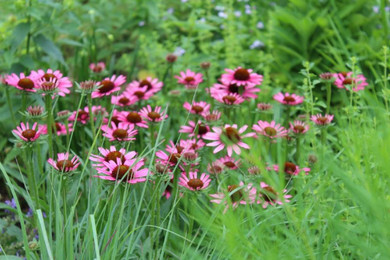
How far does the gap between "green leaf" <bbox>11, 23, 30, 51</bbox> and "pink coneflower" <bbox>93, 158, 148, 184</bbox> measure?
1.30 metres

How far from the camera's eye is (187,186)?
171 cm

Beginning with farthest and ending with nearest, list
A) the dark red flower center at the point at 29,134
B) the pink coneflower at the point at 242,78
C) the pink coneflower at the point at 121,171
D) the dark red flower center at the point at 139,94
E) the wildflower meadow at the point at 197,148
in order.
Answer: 1. the dark red flower center at the point at 139,94
2. the pink coneflower at the point at 242,78
3. the dark red flower center at the point at 29,134
4. the pink coneflower at the point at 121,171
5. the wildflower meadow at the point at 197,148

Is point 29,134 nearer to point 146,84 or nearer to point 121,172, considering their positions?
Result: point 121,172

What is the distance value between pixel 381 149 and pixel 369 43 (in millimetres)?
2354

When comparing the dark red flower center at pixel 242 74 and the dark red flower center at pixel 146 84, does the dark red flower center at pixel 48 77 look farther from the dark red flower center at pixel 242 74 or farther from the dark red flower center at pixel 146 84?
the dark red flower center at pixel 242 74

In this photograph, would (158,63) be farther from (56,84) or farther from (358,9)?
(56,84)

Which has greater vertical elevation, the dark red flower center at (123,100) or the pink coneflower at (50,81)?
the pink coneflower at (50,81)

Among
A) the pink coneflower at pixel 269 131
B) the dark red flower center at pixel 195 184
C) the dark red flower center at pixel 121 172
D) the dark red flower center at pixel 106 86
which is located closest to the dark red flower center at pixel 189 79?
the dark red flower center at pixel 106 86

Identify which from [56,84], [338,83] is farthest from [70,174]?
[338,83]

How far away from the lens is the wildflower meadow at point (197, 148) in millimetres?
1408

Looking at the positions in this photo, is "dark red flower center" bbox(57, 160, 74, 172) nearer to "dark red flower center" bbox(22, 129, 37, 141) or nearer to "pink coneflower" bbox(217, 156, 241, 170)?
"dark red flower center" bbox(22, 129, 37, 141)

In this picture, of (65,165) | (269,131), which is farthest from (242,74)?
(65,165)

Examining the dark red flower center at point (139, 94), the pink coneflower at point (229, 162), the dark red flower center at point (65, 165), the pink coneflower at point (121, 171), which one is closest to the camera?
the pink coneflower at point (121, 171)

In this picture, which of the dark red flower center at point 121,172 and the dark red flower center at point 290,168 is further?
the dark red flower center at point 290,168
